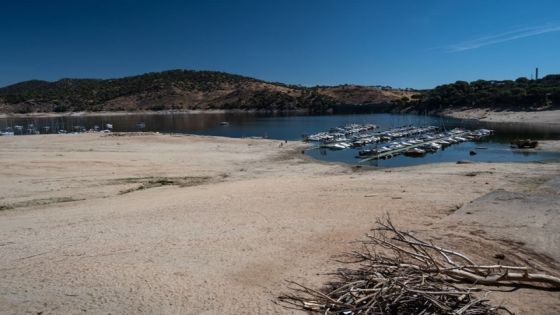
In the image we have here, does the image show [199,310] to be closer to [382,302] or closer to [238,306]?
[238,306]

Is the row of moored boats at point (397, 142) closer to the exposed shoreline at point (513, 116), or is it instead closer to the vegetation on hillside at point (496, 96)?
the exposed shoreline at point (513, 116)

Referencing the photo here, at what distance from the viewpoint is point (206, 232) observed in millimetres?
14812

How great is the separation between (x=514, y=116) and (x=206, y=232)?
100m

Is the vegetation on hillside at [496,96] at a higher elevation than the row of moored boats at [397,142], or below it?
higher

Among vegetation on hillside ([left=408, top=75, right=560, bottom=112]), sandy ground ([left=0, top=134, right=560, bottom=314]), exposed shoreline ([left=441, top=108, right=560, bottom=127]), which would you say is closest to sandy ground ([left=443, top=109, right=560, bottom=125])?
exposed shoreline ([left=441, top=108, right=560, bottom=127])

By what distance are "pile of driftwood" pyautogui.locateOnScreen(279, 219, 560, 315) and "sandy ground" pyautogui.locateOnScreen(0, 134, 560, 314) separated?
17.9 inches

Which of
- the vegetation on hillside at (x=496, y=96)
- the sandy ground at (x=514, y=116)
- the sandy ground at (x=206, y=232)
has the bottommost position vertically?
the sandy ground at (x=206, y=232)

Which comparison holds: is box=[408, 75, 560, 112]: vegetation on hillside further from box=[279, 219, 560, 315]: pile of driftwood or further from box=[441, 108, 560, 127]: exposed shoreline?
box=[279, 219, 560, 315]: pile of driftwood

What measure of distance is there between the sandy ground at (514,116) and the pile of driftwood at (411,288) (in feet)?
285

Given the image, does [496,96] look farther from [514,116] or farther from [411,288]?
[411,288]

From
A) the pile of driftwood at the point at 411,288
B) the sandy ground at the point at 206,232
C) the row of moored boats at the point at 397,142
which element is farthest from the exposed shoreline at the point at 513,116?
the pile of driftwood at the point at 411,288

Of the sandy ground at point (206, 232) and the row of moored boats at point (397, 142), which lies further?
the row of moored boats at point (397, 142)

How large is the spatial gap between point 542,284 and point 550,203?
8.98 m

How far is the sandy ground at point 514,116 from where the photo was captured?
294 ft
